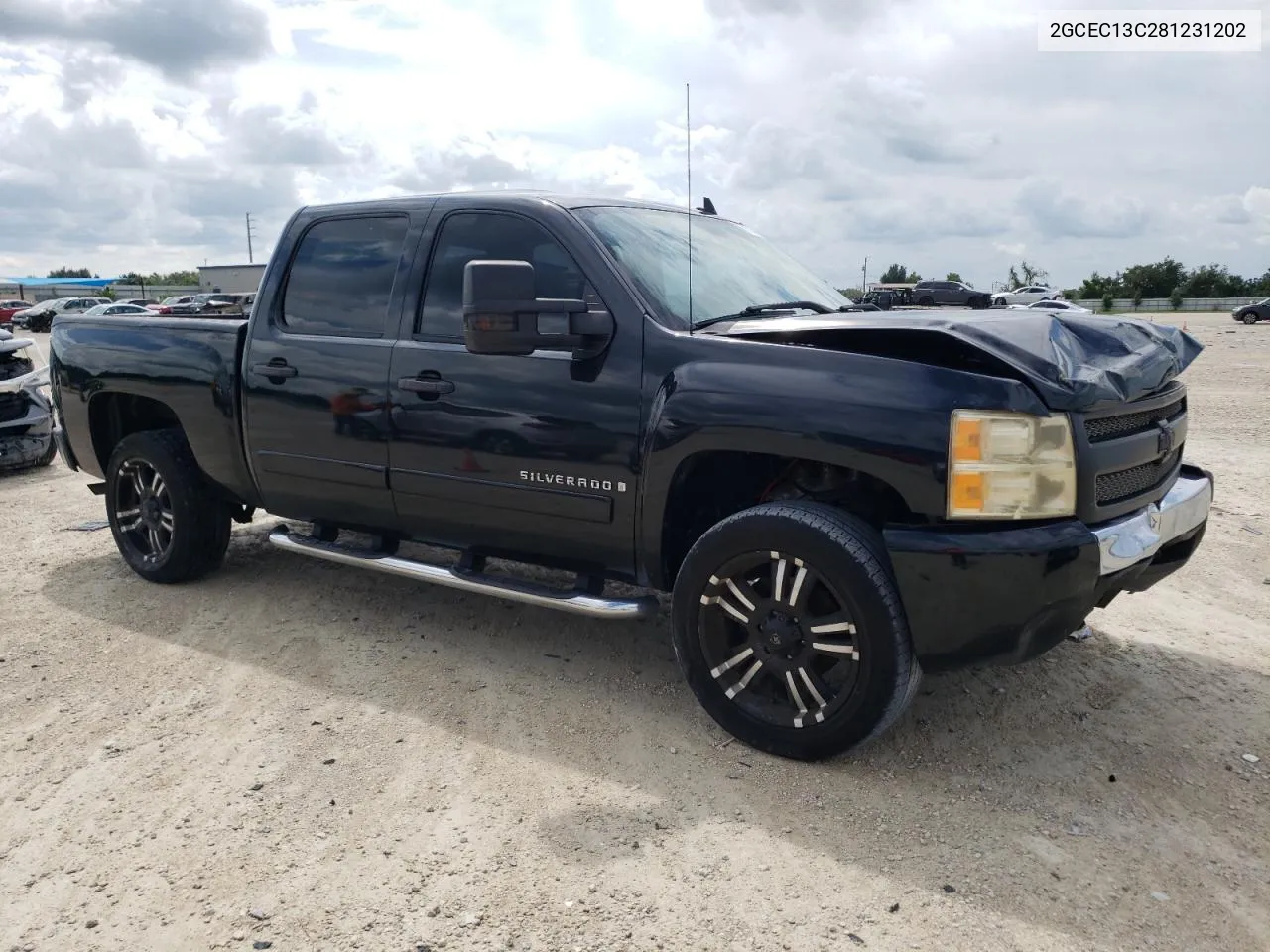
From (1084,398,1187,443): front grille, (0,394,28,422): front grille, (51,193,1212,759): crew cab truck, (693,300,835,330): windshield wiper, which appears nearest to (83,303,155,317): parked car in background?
(51,193,1212,759): crew cab truck

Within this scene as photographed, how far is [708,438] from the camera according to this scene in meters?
3.36

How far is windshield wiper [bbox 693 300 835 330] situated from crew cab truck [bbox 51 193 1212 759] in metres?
0.01

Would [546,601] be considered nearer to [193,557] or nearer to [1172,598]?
[193,557]

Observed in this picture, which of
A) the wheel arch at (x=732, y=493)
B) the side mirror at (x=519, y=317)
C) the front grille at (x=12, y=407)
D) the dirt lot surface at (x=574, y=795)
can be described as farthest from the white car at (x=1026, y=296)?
the side mirror at (x=519, y=317)

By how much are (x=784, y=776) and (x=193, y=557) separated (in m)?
3.39

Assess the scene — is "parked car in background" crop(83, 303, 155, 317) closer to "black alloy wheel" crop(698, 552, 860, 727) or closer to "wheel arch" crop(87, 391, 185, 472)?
"wheel arch" crop(87, 391, 185, 472)

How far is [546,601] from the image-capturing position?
12.3 feet

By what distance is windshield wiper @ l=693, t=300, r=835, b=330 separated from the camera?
3773 millimetres

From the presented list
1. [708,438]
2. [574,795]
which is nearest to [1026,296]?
[708,438]

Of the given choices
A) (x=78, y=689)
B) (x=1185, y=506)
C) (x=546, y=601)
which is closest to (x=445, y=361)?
(x=546, y=601)

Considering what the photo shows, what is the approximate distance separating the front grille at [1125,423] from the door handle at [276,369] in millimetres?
3192

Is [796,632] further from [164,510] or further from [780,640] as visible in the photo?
[164,510]

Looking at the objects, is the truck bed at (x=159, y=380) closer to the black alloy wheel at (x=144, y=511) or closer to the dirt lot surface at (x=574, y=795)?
the black alloy wheel at (x=144, y=511)

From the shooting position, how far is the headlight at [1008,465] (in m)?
2.93
